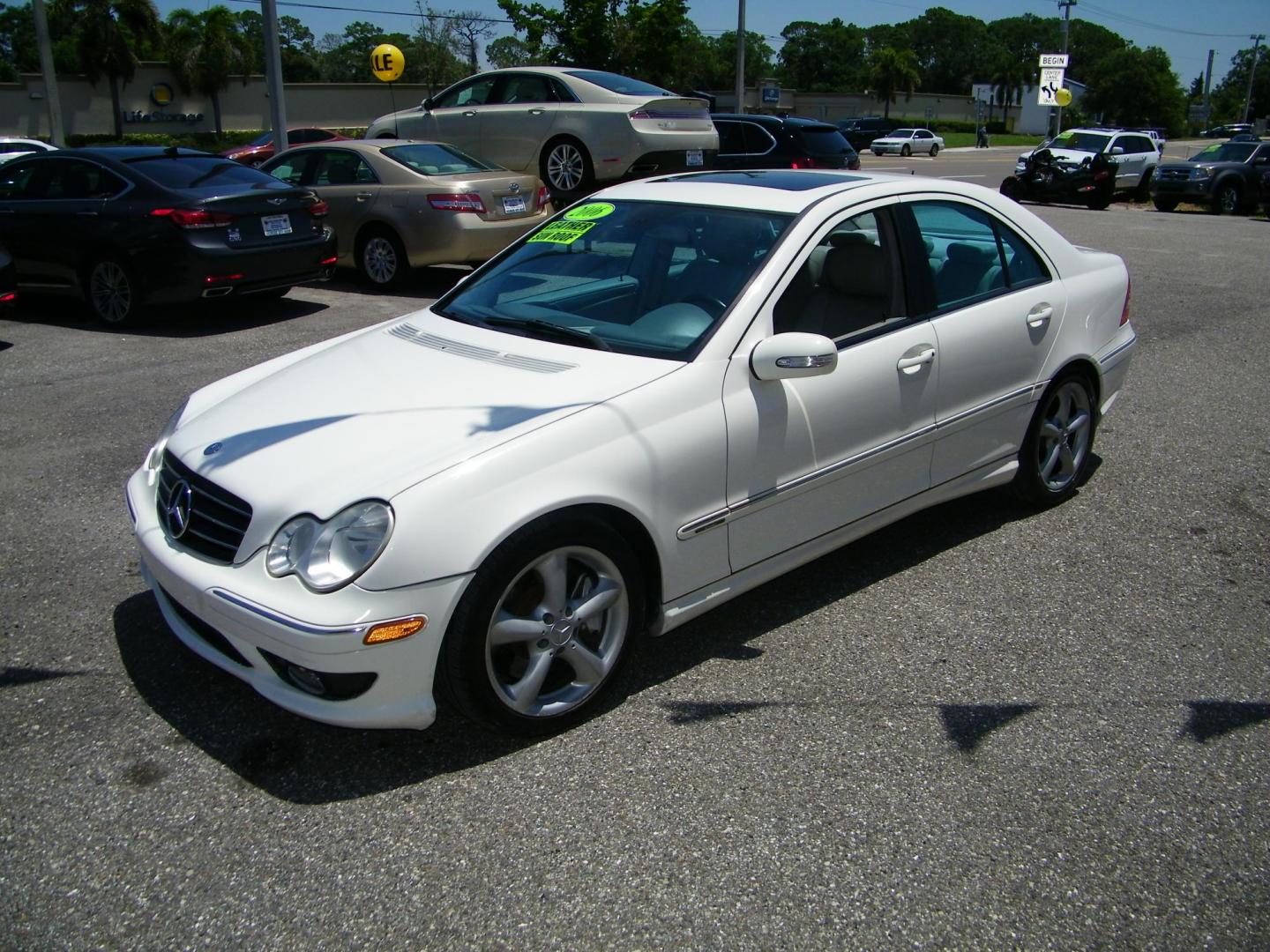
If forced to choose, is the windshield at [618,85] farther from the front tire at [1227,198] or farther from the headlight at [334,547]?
the front tire at [1227,198]

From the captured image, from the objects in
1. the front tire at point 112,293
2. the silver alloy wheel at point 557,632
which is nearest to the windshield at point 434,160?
the front tire at point 112,293

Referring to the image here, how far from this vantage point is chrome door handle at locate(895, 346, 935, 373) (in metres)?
4.04

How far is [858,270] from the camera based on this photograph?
13.5ft

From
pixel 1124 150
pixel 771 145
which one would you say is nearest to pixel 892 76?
pixel 1124 150

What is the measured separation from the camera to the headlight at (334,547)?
9.34 feet

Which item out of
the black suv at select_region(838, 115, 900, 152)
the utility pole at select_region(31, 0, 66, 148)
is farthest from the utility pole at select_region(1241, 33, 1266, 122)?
the utility pole at select_region(31, 0, 66, 148)

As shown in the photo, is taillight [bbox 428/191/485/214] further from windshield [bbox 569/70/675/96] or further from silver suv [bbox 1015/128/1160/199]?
silver suv [bbox 1015/128/1160/199]

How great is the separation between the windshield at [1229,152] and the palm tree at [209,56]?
1598 inches

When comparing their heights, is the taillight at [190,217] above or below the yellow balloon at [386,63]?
below

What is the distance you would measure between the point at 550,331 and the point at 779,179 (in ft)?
4.22

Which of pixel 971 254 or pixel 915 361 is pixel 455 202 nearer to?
pixel 971 254

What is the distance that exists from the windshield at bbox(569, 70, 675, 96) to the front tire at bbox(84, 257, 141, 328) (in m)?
6.00

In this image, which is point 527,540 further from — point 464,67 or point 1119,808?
point 464,67

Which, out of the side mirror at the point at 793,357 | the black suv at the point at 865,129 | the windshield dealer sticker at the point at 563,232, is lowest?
the side mirror at the point at 793,357
